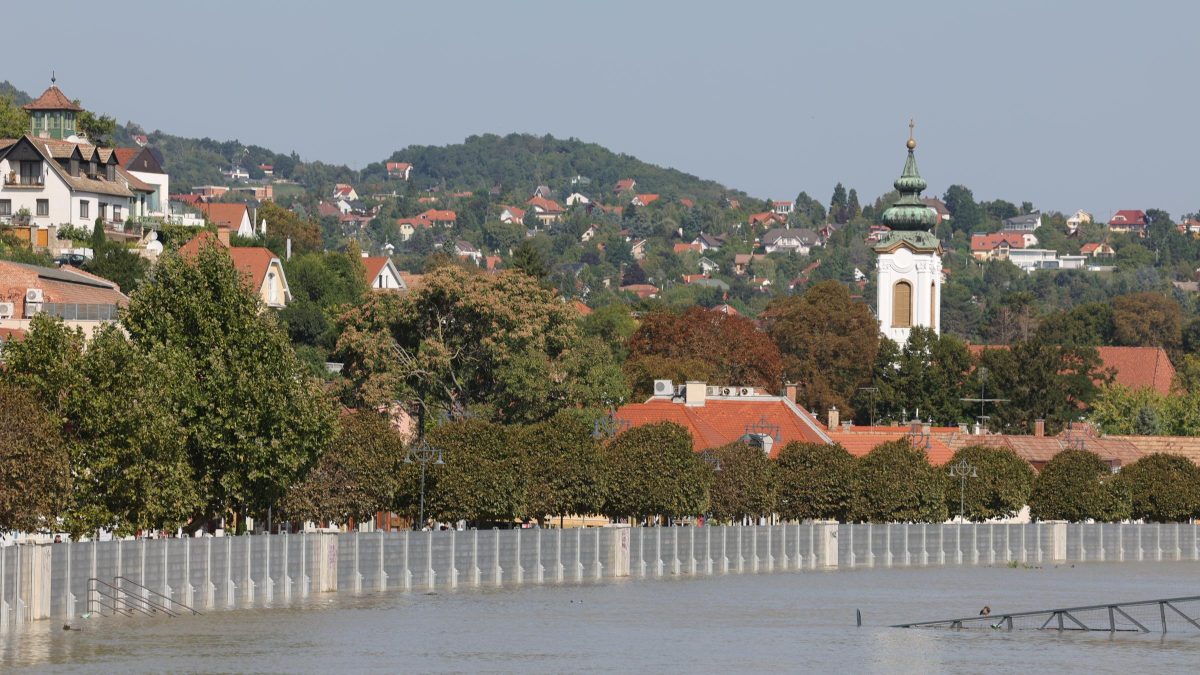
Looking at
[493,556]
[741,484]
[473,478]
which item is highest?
[473,478]

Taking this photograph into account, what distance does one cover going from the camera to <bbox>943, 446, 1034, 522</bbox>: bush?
13688 centimetres

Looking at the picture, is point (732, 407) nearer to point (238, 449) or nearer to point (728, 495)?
point (728, 495)

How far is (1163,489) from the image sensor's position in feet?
481

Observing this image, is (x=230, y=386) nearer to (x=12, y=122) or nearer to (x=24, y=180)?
(x=24, y=180)

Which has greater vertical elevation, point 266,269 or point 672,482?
point 266,269

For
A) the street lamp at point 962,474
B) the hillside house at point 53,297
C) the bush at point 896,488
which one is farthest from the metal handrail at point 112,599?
the street lamp at point 962,474

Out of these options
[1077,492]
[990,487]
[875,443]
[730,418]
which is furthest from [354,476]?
[875,443]

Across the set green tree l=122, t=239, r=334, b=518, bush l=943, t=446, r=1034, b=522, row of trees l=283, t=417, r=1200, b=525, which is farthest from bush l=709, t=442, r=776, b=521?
green tree l=122, t=239, r=334, b=518

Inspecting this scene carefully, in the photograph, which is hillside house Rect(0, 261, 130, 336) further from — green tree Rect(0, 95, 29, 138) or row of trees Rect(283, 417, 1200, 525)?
green tree Rect(0, 95, 29, 138)

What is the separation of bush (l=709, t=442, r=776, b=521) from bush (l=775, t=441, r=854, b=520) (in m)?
2.39

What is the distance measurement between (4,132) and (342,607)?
339ft

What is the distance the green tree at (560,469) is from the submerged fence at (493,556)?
425 cm

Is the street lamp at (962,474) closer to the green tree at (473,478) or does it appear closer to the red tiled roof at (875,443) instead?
the red tiled roof at (875,443)

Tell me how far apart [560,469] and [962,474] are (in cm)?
→ 3370
